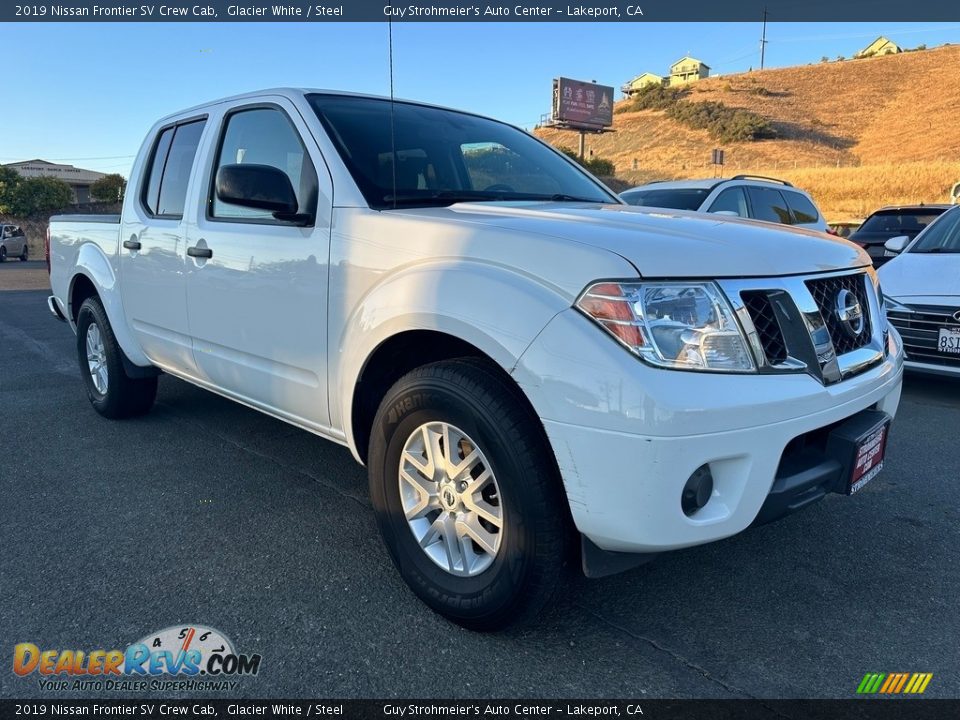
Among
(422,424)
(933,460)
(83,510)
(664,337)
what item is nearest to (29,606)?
(83,510)

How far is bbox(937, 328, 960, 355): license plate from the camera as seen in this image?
5023mm

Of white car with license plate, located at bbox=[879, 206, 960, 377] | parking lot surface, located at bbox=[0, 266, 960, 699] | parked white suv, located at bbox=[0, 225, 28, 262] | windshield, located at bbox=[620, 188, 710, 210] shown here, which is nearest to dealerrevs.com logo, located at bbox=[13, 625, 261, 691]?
parking lot surface, located at bbox=[0, 266, 960, 699]

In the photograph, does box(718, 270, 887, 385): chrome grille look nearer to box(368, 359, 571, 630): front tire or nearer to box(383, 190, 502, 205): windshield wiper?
box(368, 359, 571, 630): front tire

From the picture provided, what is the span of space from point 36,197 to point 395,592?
47.6 meters

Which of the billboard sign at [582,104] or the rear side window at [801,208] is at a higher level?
the billboard sign at [582,104]

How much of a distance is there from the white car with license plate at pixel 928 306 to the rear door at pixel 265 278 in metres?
4.59

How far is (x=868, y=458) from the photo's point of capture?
7.82ft

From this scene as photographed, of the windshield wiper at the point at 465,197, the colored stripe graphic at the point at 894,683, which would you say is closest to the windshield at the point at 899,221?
the windshield wiper at the point at 465,197

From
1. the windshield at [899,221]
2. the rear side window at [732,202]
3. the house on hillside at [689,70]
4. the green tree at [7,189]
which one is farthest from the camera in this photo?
the house on hillside at [689,70]

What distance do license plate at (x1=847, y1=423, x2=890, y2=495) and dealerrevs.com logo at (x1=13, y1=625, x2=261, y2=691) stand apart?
6.64 feet

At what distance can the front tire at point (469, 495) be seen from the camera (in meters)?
2.06

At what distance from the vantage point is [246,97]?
3.43 metres
